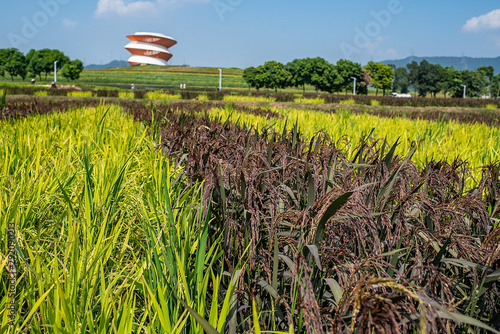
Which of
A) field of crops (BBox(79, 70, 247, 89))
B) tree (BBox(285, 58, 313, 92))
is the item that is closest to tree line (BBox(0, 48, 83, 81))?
field of crops (BBox(79, 70, 247, 89))

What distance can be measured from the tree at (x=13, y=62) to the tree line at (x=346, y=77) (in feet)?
155

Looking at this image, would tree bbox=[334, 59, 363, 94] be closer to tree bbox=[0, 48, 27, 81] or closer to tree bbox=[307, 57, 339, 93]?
tree bbox=[307, 57, 339, 93]

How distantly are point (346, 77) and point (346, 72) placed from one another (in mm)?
1342

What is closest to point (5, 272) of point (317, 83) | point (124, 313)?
point (124, 313)

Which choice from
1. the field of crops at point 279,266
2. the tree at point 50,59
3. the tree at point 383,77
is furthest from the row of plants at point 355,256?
the tree at point 50,59

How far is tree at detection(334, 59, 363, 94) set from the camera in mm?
68375

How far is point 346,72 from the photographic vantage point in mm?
68438

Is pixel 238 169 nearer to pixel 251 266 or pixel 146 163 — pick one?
pixel 251 266

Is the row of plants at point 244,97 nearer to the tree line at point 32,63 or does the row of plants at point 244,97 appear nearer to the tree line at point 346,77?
the tree line at point 346,77

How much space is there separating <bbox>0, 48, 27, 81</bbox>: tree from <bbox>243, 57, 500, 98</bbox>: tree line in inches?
1864

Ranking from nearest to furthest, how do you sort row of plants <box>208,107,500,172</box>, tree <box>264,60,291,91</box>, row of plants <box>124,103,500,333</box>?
row of plants <box>124,103,500,333</box>
row of plants <box>208,107,500,172</box>
tree <box>264,60,291,91</box>

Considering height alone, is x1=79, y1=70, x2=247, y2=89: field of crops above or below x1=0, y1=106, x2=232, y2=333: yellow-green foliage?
above

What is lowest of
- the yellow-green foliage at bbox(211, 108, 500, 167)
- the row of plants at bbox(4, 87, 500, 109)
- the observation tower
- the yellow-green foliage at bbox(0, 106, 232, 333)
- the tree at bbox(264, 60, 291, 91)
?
the yellow-green foliage at bbox(0, 106, 232, 333)

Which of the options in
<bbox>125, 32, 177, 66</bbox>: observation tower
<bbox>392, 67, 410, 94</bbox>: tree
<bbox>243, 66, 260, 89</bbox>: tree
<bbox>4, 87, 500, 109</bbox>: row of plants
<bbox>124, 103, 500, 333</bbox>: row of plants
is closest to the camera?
<bbox>124, 103, 500, 333</bbox>: row of plants
